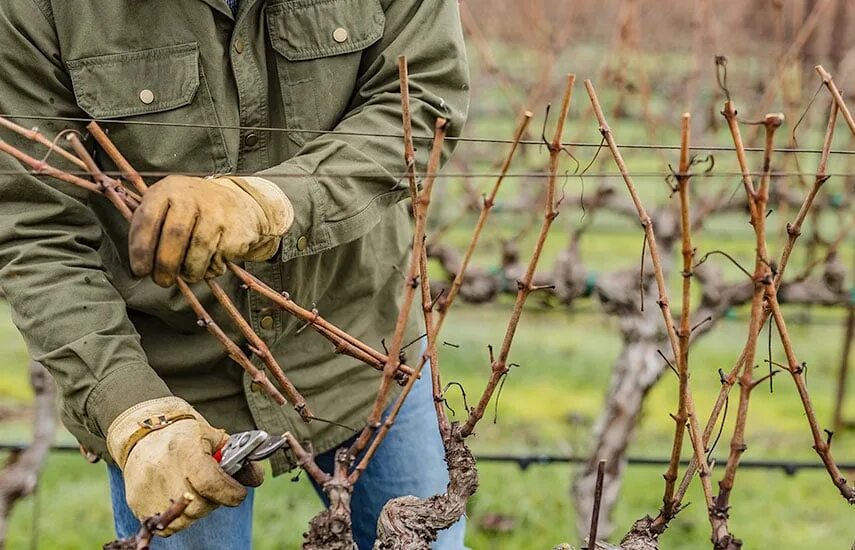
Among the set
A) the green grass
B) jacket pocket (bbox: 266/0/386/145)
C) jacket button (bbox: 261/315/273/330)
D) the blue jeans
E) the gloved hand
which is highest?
jacket pocket (bbox: 266/0/386/145)

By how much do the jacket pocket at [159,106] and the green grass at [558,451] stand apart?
1996mm

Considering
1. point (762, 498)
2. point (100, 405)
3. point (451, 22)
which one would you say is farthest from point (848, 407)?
point (100, 405)

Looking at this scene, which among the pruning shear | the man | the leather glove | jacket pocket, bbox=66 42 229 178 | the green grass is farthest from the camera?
the green grass

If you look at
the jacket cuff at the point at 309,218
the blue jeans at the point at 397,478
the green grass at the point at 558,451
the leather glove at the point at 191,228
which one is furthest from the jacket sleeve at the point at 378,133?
the green grass at the point at 558,451

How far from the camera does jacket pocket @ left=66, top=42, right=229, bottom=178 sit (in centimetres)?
191

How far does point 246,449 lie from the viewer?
165 centimetres

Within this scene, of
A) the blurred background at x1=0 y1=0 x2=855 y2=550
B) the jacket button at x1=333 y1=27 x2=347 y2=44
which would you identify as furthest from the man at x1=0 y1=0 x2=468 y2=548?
the blurred background at x1=0 y1=0 x2=855 y2=550

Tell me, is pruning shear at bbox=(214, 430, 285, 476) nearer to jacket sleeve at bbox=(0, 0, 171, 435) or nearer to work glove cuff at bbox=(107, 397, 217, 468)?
work glove cuff at bbox=(107, 397, 217, 468)

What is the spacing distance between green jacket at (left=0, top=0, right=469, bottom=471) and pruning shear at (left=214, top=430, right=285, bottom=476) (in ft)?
0.64

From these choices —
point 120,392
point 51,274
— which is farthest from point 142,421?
point 51,274

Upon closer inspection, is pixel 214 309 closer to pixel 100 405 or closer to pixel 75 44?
pixel 100 405

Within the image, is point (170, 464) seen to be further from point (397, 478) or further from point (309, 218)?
point (397, 478)

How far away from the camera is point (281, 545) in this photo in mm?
4039

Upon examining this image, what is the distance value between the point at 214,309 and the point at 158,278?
1.48 ft
